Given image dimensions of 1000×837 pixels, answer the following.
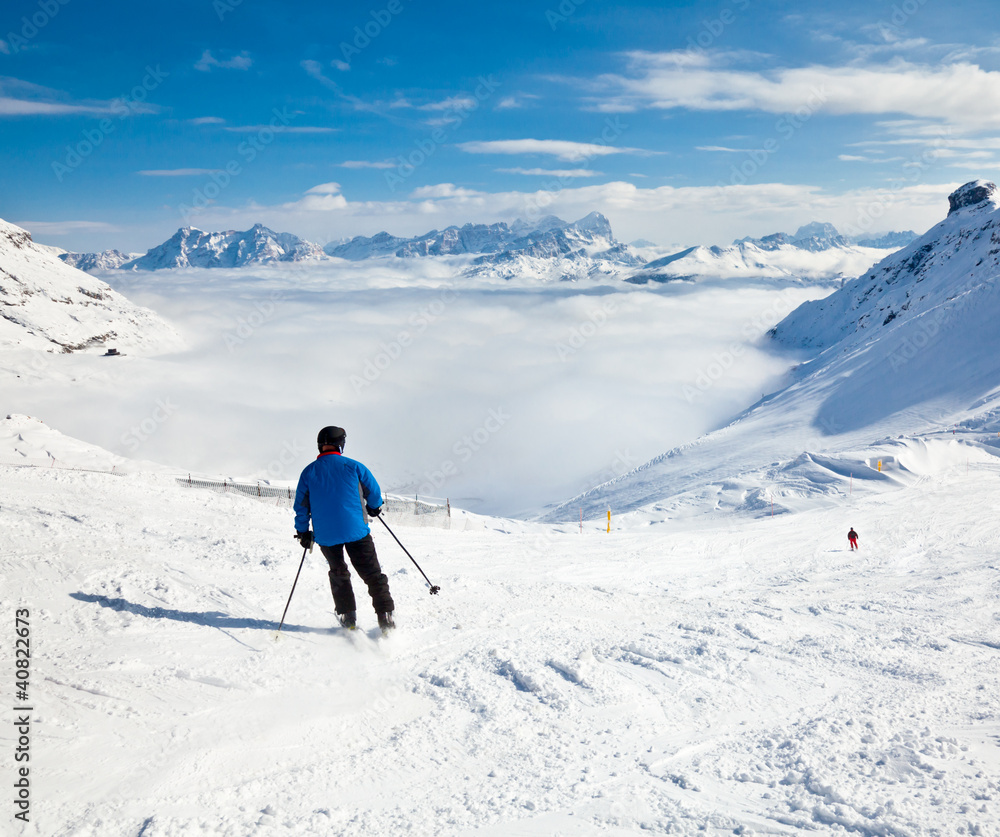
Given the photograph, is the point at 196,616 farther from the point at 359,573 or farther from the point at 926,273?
the point at 926,273

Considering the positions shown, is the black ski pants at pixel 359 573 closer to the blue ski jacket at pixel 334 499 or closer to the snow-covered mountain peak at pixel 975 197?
the blue ski jacket at pixel 334 499

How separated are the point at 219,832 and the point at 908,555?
13788 millimetres

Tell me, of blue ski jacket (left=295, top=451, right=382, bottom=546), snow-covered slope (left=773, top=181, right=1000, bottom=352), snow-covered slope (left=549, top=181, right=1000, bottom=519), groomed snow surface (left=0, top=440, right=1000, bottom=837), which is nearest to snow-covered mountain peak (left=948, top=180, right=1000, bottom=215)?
snow-covered slope (left=773, top=181, right=1000, bottom=352)

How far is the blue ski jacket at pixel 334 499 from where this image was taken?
5.35 meters

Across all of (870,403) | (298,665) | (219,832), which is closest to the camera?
(219,832)

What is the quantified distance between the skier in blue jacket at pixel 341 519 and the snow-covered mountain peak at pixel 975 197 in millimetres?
201861

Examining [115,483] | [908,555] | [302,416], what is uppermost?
[302,416]

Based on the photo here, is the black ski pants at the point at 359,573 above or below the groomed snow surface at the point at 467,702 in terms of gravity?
above

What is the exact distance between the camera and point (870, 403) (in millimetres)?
49938

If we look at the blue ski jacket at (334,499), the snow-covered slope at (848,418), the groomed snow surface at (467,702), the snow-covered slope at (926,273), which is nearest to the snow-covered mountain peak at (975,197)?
the snow-covered slope at (926,273)

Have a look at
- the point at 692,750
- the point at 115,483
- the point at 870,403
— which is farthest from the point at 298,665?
the point at 870,403

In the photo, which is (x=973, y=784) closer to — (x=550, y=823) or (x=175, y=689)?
(x=550, y=823)

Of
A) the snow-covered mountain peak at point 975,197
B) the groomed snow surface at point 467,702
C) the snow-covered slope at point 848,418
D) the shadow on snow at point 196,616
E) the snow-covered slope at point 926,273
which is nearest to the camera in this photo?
the groomed snow surface at point 467,702

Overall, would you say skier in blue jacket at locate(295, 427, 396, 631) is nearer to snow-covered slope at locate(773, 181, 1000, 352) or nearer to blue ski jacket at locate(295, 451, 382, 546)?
blue ski jacket at locate(295, 451, 382, 546)
